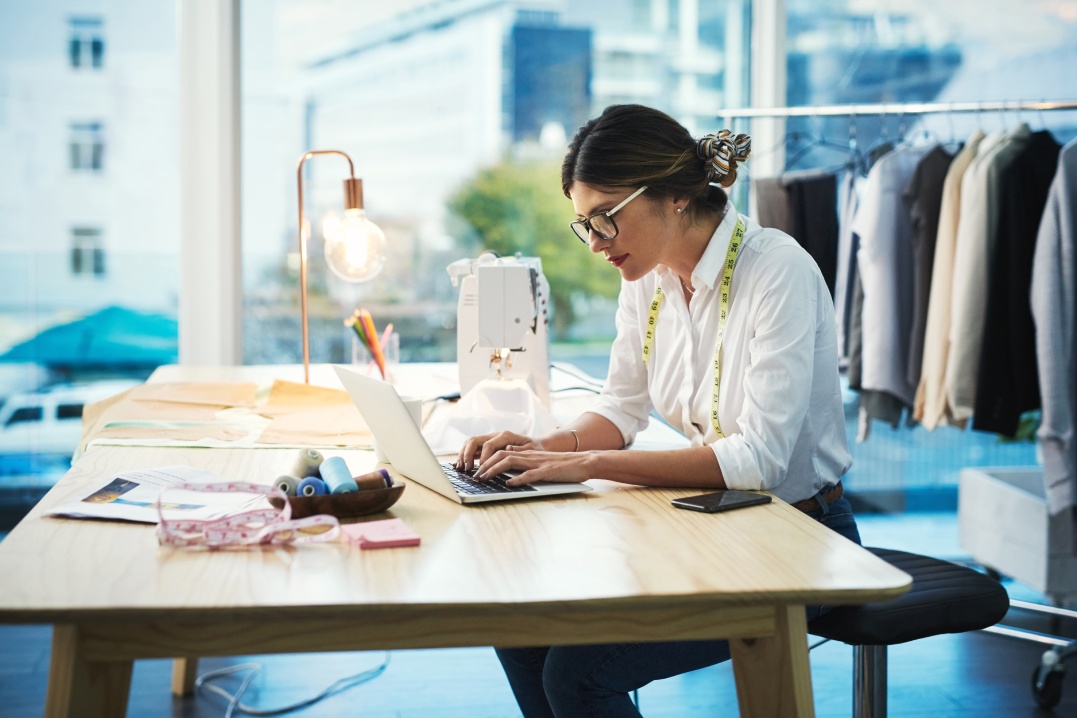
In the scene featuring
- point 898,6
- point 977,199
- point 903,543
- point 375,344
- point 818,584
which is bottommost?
point 903,543

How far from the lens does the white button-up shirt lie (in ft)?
5.37

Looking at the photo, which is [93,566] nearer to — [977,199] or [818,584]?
[818,584]

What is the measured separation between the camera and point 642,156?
1799 millimetres

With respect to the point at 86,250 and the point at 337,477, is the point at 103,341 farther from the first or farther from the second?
the point at 337,477

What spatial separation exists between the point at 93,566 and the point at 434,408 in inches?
48.3

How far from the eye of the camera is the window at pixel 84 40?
352 cm

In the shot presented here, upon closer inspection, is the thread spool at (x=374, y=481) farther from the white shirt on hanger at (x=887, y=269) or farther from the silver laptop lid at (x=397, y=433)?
the white shirt on hanger at (x=887, y=269)

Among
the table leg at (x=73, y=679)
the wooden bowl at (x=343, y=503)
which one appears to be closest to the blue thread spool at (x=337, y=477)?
the wooden bowl at (x=343, y=503)

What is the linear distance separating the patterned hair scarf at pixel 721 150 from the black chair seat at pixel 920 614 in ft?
2.49

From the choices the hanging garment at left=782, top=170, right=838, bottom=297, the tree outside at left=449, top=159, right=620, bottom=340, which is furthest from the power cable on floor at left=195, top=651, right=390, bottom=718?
the hanging garment at left=782, top=170, right=838, bottom=297

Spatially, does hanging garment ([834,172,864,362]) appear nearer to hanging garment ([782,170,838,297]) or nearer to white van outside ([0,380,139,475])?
hanging garment ([782,170,838,297])

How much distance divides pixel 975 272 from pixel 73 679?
2501mm

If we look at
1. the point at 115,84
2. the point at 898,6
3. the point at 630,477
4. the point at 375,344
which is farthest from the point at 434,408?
the point at 898,6

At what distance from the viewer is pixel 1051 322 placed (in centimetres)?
267
